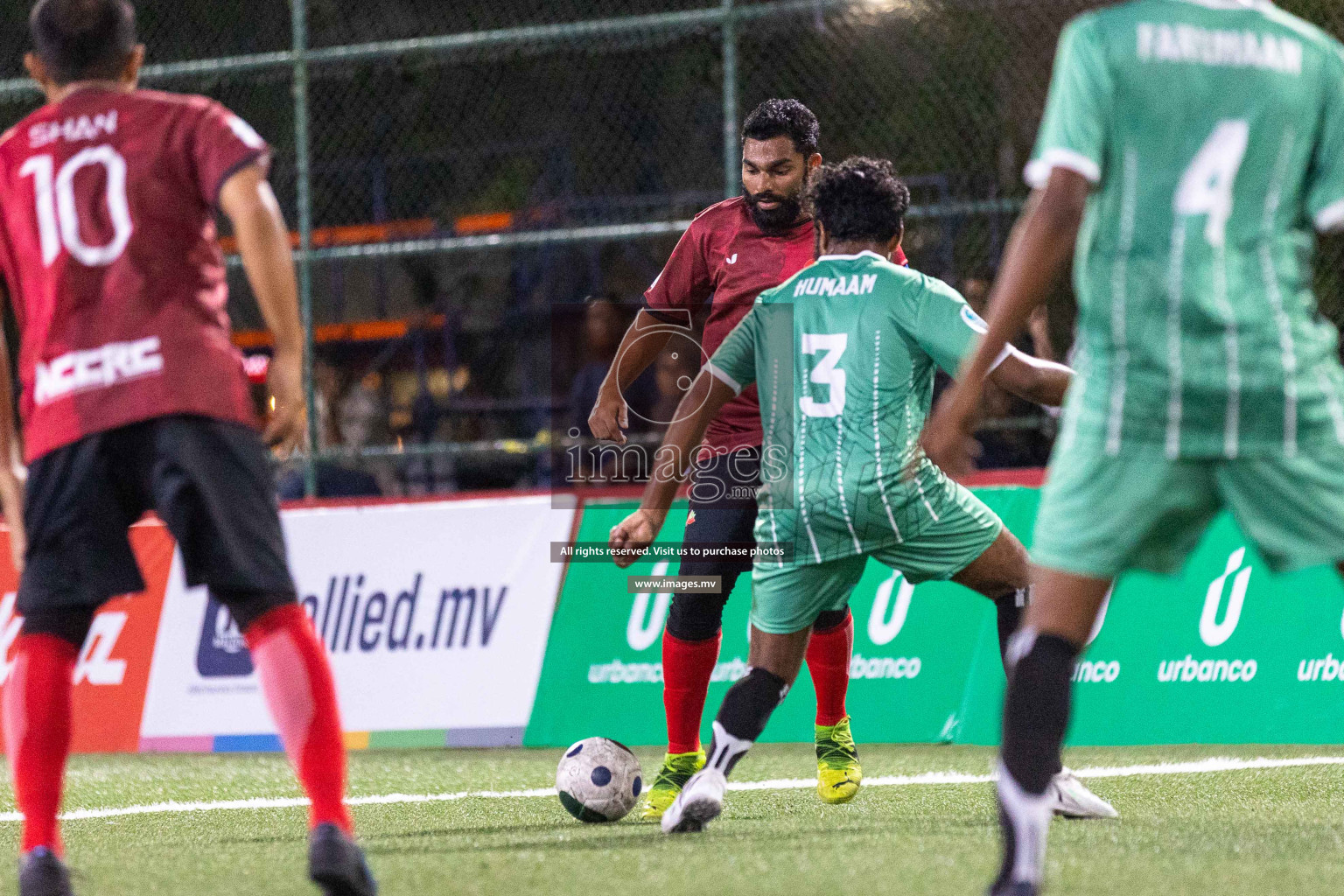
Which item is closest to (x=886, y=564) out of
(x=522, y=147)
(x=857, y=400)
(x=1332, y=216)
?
(x=857, y=400)

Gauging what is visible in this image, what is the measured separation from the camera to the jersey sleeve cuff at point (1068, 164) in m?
3.18

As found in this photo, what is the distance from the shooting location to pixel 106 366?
12.0 ft

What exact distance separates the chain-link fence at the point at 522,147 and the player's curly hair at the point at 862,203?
4.01 meters

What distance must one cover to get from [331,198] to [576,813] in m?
9.18

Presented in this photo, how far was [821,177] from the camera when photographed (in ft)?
16.1

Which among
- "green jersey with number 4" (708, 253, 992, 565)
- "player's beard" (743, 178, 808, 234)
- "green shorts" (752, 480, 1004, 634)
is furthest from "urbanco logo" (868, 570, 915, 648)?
"green jersey with number 4" (708, 253, 992, 565)

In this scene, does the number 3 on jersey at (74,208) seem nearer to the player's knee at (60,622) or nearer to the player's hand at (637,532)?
the player's knee at (60,622)

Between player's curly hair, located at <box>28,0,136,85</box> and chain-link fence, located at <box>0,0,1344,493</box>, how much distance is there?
17.1ft

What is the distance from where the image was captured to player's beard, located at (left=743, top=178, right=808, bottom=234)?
5797 mm

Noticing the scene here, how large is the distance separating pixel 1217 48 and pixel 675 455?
1.97 metres

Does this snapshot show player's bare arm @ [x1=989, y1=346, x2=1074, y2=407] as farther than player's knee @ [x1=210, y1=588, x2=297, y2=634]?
Yes

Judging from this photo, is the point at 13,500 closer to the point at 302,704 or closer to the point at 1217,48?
the point at 302,704

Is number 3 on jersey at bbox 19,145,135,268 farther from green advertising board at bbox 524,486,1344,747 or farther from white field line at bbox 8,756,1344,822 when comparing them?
green advertising board at bbox 524,486,1344,747

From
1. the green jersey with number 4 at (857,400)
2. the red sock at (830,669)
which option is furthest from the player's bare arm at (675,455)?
the red sock at (830,669)
